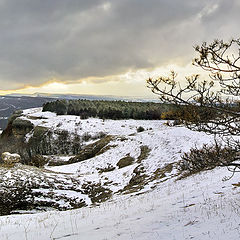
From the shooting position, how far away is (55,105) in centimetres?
9181

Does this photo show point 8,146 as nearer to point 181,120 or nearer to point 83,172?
point 83,172

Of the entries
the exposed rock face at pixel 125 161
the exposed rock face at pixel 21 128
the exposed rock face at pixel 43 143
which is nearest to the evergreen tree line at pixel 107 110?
the exposed rock face at pixel 43 143

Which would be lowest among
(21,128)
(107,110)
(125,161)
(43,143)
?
(43,143)

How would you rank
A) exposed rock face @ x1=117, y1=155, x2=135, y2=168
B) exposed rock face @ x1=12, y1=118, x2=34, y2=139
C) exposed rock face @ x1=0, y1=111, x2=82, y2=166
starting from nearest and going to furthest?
exposed rock face @ x1=117, y1=155, x2=135, y2=168, exposed rock face @ x1=0, y1=111, x2=82, y2=166, exposed rock face @ x1=12, y1=118, x2=34, y2=139

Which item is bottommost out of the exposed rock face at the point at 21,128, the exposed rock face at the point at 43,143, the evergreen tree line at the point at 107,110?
the exposed rock face at the point at 43,143

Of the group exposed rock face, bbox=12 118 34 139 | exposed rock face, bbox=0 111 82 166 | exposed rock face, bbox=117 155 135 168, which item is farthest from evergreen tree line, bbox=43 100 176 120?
exposed rock face, bbox=117 155 135 168

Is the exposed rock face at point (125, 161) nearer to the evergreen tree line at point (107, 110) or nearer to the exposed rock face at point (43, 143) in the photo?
the exposed rock face at point (43, 143)

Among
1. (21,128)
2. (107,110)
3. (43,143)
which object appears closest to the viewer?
(43,143)

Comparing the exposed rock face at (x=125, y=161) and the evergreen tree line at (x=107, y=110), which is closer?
the exposed rock face at (x=125, y=161)

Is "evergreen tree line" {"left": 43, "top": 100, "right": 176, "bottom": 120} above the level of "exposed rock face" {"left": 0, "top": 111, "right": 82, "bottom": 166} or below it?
above

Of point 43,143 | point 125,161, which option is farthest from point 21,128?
point 125,161

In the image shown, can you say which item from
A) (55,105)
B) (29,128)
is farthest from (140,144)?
(55,105)

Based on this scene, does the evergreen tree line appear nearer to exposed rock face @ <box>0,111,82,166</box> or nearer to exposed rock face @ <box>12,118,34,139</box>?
exposed rock face @ <box>0,111,82,166</box>

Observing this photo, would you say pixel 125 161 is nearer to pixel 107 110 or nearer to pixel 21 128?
pixel 107 110
